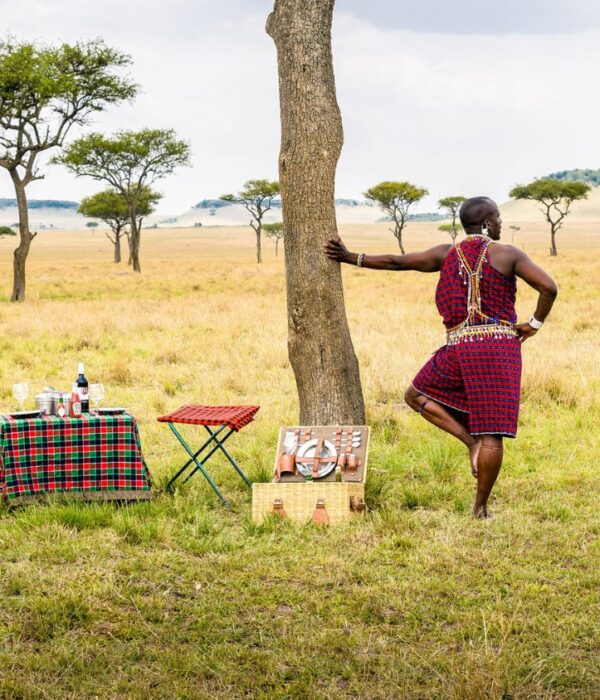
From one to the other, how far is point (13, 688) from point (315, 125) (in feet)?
13.9

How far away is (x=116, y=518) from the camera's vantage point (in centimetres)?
557

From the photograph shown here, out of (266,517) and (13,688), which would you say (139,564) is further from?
(13,688)

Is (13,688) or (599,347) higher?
(599,347)

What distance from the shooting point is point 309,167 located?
6.31m

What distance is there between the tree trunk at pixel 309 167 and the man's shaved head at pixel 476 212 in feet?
3.94

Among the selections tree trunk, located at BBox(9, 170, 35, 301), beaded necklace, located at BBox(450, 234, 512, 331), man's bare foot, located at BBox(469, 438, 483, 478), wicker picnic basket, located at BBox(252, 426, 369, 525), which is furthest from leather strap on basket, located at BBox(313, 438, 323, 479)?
tree trunk, located at BBox(9, 170, 35, 301)

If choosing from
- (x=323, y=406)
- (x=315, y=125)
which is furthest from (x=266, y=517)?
(x=315, y=125)

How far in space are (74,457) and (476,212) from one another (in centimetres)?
312

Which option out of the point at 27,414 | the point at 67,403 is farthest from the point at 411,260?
the point at 27,414

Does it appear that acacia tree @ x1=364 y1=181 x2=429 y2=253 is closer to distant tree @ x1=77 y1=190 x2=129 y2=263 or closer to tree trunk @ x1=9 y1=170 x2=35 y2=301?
distant tree @ x1=77 y1=190 x2=129 y2=263

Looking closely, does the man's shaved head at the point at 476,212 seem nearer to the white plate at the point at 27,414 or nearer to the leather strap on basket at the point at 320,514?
the leather strap on basket at the point at 320,514

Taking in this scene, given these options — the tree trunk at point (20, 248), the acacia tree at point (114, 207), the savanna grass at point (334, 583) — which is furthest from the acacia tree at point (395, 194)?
the savanna grass at point (334, 583)

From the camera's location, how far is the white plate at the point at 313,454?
5.95 metres

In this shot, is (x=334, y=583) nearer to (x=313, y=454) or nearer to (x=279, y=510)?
(x=279, y=510)
